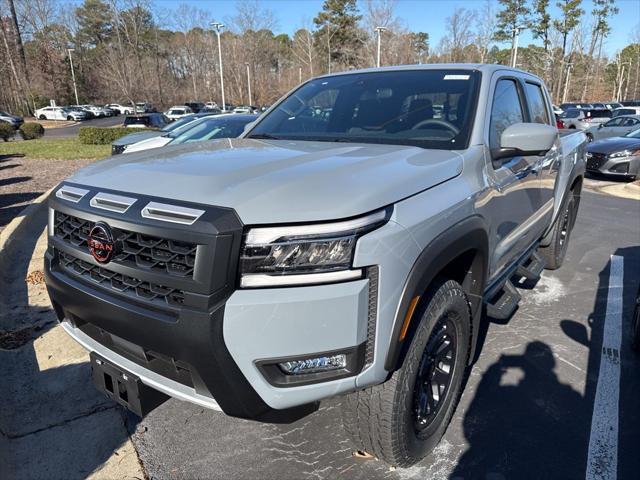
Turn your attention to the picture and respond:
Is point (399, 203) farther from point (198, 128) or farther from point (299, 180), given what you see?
point (198, 128)

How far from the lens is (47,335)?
3.80m


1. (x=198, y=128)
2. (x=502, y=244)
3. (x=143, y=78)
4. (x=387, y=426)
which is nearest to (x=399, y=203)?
(x=387, y=426)

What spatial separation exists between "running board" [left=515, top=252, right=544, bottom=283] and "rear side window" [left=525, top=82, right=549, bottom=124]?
1.26 metres

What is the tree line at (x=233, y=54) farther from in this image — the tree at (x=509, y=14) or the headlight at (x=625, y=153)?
the headlight at (x=625, y=153)

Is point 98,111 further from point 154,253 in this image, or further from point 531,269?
point 154,253

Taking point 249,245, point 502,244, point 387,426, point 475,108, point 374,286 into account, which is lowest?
point 387,426

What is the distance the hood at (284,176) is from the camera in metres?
1.73

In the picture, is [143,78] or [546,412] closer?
[546,412]

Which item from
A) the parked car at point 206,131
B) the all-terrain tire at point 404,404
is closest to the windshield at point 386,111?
the all-terrain tire at point 404,404

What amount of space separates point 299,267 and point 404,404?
2.83ft

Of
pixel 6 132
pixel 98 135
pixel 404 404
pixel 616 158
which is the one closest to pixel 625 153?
pixel 616 158

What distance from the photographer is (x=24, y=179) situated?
37.3ft

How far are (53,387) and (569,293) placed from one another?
4595mm

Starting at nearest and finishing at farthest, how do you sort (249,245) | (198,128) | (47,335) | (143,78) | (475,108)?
(249,245)
(475,108)
(47,335)
(198,128)
(143,78)
